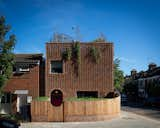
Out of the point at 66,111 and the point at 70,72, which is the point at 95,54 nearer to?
the point at 70,72

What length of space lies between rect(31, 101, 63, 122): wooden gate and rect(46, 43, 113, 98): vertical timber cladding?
24.2 feet

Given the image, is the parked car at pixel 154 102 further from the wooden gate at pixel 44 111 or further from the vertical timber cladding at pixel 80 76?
the wooden gate at pixel 44 111

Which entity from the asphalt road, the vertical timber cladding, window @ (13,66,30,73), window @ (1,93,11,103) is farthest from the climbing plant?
window @ (1,93,11,103)

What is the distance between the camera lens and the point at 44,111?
28.5m

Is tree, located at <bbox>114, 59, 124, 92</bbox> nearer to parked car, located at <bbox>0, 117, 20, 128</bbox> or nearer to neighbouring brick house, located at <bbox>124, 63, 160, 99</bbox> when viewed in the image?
neighbouring brick house, located at <bbox>124, 63, 160, 99</bbox>

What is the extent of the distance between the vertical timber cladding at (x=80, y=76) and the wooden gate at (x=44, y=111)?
24.2 ft

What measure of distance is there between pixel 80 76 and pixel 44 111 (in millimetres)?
8685

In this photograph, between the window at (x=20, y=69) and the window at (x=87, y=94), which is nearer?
the window at (x=20, y=69)

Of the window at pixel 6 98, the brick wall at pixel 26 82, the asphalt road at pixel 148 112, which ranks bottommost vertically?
the asphalt road at pixel 148 112

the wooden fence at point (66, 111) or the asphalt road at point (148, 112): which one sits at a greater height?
the wooden fence at point (66, 111)

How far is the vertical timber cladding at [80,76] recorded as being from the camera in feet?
119

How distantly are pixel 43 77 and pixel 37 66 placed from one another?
1445 millimetres

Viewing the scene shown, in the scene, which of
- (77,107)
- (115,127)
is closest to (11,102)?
(77,107)

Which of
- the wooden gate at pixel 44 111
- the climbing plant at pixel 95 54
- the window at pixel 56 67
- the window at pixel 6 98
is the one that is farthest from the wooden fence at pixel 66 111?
the window at pixel 56 67
